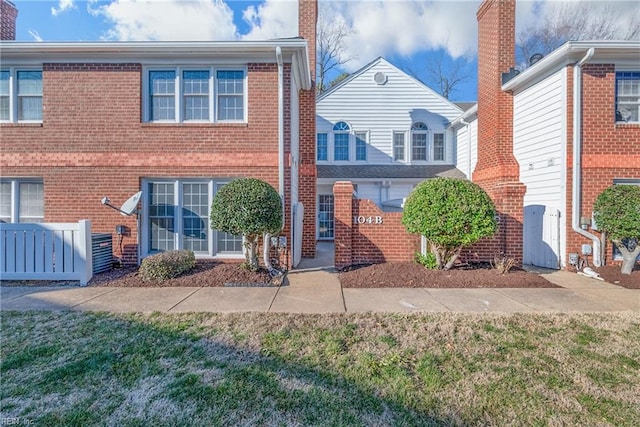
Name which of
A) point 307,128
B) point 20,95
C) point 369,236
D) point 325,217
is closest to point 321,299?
point 369,236

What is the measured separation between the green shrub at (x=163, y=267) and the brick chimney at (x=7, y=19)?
821 cm

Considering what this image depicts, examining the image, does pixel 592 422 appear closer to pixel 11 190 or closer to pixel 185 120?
pixel 185 120

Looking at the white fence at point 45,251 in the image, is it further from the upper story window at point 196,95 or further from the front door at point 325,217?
the front door at point 325,217

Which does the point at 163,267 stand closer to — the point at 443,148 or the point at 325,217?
the point at 325,217

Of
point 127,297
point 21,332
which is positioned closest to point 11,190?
point 127,297

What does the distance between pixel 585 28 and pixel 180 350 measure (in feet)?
78.0

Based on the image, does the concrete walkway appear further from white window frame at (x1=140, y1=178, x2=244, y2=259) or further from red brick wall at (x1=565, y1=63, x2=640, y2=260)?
red brick wall at (x1=565, y1=63, x2=640, y2=260)

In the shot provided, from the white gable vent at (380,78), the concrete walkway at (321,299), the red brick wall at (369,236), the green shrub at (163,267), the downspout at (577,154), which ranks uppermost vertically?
the white gable vent at (380,78)

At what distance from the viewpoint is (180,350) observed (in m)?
3.48

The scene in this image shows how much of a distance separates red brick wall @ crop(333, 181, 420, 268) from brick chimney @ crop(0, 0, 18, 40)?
10252 millimetres

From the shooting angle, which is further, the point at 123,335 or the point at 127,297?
the point at 127,297

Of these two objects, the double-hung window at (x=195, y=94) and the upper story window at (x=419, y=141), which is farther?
the upper story window at (x=419, y=141)

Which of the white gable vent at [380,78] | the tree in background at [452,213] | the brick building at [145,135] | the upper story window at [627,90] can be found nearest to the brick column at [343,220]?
the brick building at [145,135]

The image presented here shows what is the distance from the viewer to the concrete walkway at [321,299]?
476 centimetres
